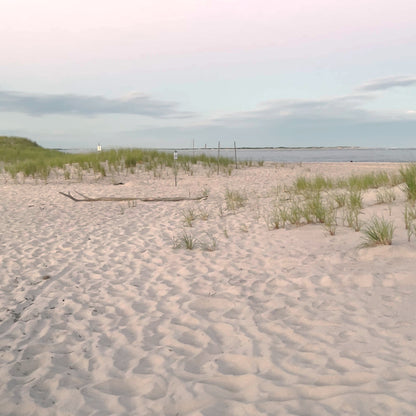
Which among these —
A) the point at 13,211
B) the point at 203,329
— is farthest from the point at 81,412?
the point at 13,211

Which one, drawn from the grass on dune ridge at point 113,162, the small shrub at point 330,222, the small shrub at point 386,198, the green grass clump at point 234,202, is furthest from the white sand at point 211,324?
the grass on dune ridge at point 113,162

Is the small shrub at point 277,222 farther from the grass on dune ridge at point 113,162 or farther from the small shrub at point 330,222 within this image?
the grass on dune ridge at point 113,162

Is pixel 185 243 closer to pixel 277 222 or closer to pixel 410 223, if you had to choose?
pixel 277 222

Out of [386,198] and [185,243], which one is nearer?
[185,243]

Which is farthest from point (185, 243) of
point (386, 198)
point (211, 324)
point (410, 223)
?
point (386, 198)

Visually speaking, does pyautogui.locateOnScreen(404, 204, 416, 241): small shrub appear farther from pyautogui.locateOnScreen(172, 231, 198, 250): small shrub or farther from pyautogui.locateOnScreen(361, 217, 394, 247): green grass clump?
pyautogui.locateOnScreen(172, 231, 198, 250): small shrub

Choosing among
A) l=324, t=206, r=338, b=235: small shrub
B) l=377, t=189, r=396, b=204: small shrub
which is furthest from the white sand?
l=377, t=189, r=396, b=204: small shrub

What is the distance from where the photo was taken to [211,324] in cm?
355


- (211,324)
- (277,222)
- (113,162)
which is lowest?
(211,324)

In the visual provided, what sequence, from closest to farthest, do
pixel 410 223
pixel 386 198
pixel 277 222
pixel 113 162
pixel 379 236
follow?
pixel 379 236 → pixel 410 223 → pixel 277 222 → pixel 386 198 → pixel 113 162

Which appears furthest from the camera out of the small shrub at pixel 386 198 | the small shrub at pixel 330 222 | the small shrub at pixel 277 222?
the small shrub at pixel 386 198

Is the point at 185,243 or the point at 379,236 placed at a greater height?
the point at 379,236

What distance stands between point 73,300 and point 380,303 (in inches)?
126

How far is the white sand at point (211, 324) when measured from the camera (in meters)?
2.45
